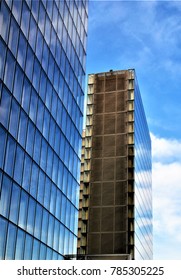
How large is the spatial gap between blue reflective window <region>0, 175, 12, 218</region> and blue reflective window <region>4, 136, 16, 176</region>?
0.56 metres

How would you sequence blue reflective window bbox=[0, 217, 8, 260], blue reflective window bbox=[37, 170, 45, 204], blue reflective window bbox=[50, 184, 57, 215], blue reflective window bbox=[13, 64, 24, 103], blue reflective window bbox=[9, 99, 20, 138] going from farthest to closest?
1. blue reflective window bbox=[50, 184, 57, 215]
2. blue reflective window bbox=[37, 170, 45, 204]
3. blue reflective window bbox=[13, 64, 24, 103]
4. blue reflective window bbox=[9, 99, 20, 138]
5. blue reflective window bbox=[0, 217, 8, 260]

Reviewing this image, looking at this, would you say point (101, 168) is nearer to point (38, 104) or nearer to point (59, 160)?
point (59, 160)

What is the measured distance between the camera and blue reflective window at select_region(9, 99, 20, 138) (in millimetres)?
29133

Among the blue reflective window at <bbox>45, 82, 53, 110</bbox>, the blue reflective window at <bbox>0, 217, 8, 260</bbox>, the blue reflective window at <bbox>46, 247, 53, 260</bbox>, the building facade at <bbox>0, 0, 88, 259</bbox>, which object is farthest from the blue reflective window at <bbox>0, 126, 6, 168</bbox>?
the blue reflective window at <bbox>46, 247, 53, 260</bbox>

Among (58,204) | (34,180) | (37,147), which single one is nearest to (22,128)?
(37,147)

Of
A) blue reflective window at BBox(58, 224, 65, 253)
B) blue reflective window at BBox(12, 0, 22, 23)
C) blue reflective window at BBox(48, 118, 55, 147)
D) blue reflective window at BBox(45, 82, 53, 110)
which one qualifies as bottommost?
blue reflective window at BBox(58, 224, 65, 253)

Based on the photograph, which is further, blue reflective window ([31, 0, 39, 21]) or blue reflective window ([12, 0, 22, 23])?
blue reflective window ([31, 0, 39, 21])

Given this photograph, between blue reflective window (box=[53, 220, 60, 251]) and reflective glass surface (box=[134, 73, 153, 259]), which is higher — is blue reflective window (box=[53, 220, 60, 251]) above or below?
below

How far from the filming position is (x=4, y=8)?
29000mm

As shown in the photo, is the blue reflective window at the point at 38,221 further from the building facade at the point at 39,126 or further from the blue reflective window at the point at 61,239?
the blue reflective window at the point at 61,239

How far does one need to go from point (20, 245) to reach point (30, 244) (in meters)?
1.90

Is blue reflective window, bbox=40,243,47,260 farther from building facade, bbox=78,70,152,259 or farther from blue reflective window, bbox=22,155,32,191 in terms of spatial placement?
building facade, bbox=78,70,152,259

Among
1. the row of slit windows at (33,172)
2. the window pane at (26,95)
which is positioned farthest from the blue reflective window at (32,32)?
the row of slit windows at (33,172)

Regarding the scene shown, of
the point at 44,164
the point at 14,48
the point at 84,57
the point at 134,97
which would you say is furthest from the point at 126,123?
the point at 14,48
